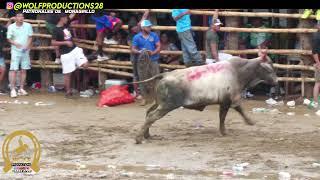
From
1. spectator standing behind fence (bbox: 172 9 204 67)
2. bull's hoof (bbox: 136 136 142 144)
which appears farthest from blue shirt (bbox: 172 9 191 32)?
bull's hoof (bbox: 136 136 142 144)

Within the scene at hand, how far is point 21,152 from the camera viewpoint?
359 inches

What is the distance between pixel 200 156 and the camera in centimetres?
874

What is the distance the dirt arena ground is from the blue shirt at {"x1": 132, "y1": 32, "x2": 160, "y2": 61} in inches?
46.7

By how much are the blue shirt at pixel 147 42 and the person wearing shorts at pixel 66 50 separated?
158cm

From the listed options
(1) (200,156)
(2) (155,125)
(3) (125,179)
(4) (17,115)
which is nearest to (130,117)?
(2) (155,125)

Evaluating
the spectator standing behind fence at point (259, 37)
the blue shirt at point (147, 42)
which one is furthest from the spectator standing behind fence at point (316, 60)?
the blue shirt at point (147, 42)

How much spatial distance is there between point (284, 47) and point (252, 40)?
0.67 metres

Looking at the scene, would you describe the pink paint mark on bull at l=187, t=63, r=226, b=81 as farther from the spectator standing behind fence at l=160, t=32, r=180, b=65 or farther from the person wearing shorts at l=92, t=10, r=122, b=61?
the person wearing shorts at l=92, t=10, r=122, b=61

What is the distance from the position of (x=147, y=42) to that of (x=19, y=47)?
120 inches

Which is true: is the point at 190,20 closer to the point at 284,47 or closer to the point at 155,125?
the point at 284,47

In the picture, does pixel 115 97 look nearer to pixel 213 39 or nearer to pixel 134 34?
pixel 134 34

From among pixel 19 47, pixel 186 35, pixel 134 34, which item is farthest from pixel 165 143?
pixel 19 47

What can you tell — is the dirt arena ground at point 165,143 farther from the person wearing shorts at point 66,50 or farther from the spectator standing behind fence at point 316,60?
the person wearing shorts at point 66,50

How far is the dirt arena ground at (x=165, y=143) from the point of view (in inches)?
317
